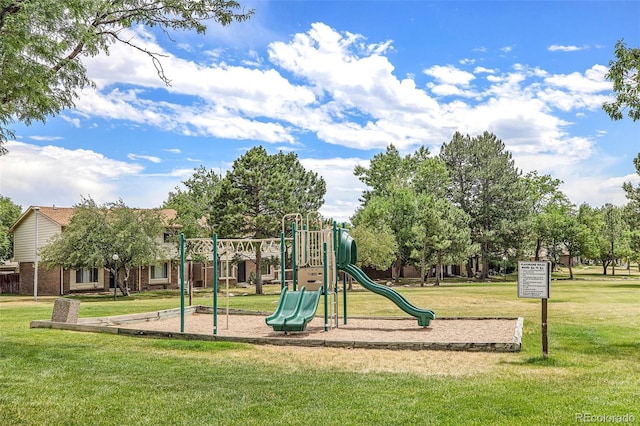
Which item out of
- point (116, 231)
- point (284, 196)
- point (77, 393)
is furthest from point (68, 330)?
point (284, 196)

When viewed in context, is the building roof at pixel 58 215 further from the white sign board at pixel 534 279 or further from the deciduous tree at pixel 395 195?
the white sign board at pixel 534 279

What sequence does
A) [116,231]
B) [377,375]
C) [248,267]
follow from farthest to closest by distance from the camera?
1. [248,267]
2. [116,231]
3. [377,375]

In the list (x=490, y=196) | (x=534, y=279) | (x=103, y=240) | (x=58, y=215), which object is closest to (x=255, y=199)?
(x=103, y=240)

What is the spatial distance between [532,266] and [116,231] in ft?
98.4

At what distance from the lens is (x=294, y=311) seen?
604 inches

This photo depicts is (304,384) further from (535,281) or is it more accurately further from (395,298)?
(395,298)

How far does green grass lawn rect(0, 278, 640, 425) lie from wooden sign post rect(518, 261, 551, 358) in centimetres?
110

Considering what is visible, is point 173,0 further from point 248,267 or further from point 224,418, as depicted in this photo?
point 248,267

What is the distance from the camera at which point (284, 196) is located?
40.2 m

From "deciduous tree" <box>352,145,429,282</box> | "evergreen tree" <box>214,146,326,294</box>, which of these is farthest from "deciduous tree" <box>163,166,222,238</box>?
"deciduous tree" <box>352,145,429,282</box>

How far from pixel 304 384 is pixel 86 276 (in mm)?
37538

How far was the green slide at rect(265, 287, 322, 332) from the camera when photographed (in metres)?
14.4

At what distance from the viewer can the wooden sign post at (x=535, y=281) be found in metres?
11.1

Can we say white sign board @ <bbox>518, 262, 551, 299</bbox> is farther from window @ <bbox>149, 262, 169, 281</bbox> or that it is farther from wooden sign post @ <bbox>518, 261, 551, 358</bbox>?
window @ <bbox>149, 262, 169, 281</bbox>
